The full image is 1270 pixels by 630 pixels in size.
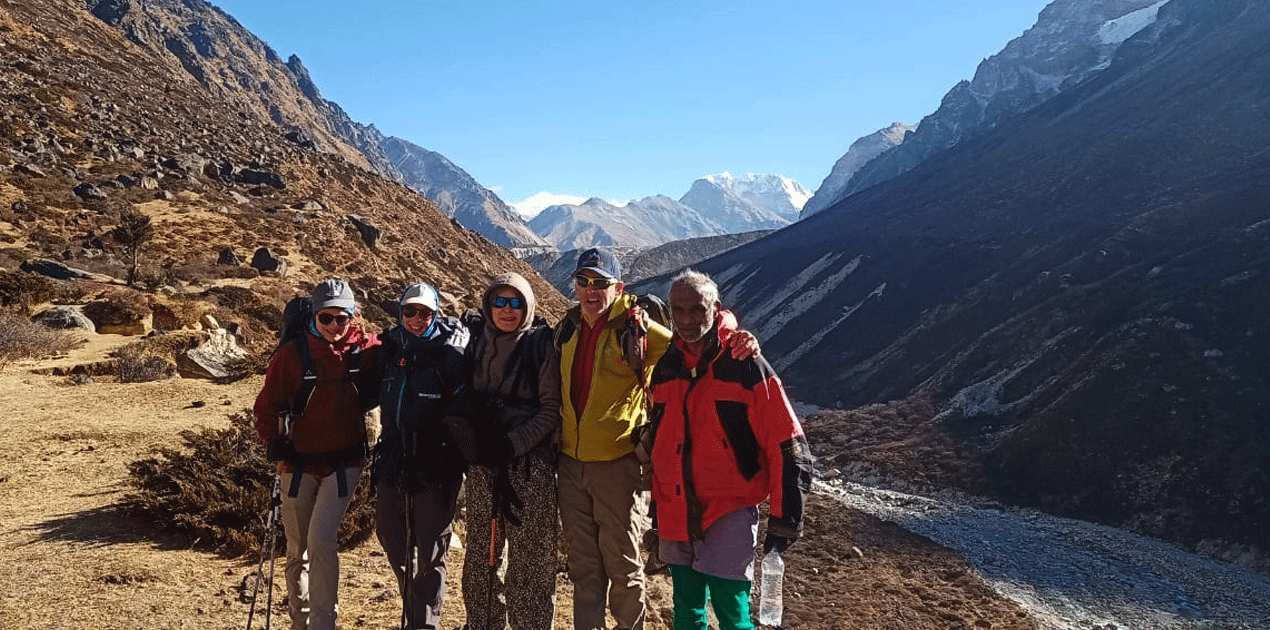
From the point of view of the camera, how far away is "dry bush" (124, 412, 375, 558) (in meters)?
6.27

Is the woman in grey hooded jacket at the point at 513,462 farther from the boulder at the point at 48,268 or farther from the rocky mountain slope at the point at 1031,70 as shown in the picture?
the rocky mountain slope at the point at 1031,70

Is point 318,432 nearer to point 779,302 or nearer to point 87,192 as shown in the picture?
point 87,192

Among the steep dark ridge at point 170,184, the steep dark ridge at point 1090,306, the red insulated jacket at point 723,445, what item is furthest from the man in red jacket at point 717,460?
the steep dark ridge at point 170,184

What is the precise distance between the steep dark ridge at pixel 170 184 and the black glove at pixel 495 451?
20.8 metres

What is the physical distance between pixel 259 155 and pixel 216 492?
39142 millimetres

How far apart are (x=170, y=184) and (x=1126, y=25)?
15549 centimetres

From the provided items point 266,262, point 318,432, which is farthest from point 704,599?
point 266,262

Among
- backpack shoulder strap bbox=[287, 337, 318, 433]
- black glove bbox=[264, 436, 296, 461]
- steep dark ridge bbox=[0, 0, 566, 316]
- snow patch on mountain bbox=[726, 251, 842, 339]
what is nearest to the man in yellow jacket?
backpack shoulder strap bbox=[287, 337, 318, 433]

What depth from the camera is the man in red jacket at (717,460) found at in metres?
3.45

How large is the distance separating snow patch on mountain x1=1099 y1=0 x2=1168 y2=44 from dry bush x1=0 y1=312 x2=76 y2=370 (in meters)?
156

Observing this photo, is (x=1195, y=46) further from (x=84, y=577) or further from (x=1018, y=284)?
(x=84, y=577)

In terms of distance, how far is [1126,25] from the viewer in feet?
423

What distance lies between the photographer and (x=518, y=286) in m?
4.05

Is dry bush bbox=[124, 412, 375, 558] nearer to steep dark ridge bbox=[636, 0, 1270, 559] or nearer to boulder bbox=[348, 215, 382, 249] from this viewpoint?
steep dark ridge bbox=[636, 0, 1270, 559]
